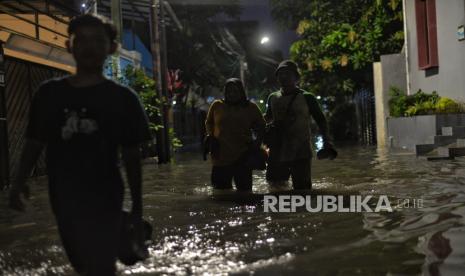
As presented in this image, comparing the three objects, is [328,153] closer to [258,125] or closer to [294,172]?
[294,172]

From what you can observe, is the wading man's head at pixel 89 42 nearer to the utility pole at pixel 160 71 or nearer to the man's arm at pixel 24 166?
the man's arm at pixel 24 166

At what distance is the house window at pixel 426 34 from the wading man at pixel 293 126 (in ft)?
34.4

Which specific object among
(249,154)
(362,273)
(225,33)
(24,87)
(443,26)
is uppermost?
(225,33)

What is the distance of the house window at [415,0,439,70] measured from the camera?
1666 cm

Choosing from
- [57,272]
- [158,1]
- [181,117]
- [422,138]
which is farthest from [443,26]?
[181,117]

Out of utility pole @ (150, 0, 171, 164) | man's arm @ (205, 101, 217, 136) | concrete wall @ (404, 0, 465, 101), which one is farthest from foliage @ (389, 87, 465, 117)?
man's arm @ (205, 101, 217, 136)

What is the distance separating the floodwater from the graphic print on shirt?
1577 millimetres

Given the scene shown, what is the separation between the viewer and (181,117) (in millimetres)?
34188

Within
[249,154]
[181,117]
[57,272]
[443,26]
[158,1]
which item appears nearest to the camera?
[57,272]

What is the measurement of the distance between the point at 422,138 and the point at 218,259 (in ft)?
37.4

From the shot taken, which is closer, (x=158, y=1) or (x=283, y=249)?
(x=283, y=249)

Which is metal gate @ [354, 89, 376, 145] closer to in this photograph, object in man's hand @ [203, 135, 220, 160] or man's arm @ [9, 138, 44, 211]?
object in man's hand @ [203, 135, 220, 160]

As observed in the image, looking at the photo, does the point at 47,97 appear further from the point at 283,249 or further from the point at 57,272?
the point at 283,249

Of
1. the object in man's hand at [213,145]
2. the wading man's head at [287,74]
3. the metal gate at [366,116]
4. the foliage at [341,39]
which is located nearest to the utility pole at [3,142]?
the object in man's hand at [213,145]
